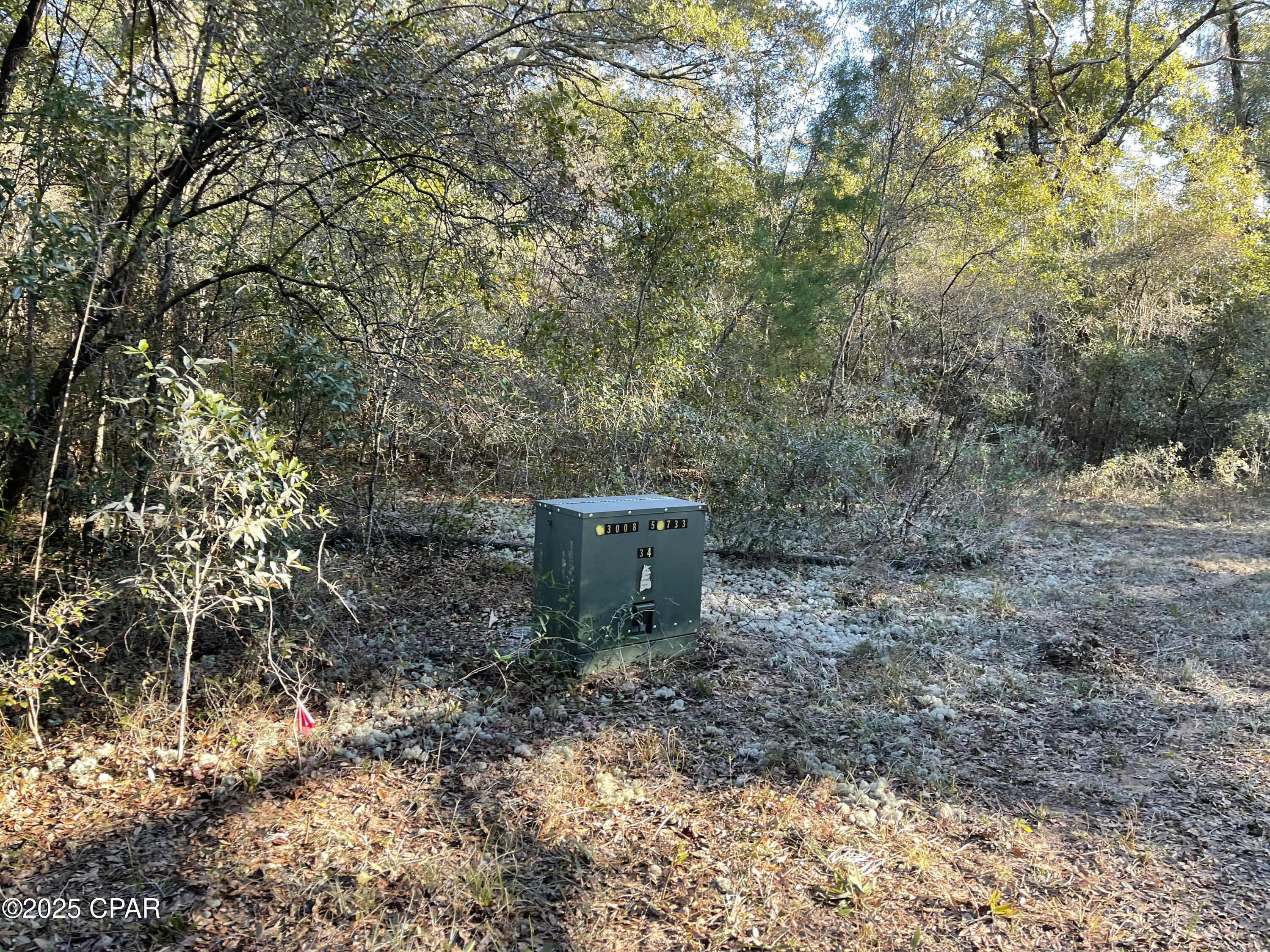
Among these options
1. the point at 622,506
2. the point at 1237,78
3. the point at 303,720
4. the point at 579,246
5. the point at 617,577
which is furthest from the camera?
the point at 1237,78

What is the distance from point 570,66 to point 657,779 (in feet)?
15.5

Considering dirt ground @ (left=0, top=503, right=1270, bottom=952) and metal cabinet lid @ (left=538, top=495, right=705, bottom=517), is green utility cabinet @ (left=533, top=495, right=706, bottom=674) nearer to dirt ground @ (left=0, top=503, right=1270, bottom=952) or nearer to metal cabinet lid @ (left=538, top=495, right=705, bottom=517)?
metal cabinet lid @ (left=538, top=495, right=705, bottom=517)

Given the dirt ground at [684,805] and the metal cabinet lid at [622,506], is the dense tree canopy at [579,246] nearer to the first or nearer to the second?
the metal cabinet lid at [622,506]

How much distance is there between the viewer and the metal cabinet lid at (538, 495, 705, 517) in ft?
14.7

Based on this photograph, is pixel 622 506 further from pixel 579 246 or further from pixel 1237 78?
pixel 1237 78

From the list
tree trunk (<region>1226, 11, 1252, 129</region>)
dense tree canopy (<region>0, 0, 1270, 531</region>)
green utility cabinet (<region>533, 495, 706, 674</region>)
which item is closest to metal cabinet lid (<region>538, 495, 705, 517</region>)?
green utility cabinet (<region>533, 495, 706, 674</region>)

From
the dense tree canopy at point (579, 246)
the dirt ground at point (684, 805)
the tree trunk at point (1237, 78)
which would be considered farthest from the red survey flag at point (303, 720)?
the tree trunk at point (1237, 78)

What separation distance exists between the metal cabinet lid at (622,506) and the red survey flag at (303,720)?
1.67 metres

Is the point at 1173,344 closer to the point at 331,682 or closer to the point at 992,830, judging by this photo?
the point at 992,830

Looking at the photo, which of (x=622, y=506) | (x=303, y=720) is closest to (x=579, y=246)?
(x=622, y=506)

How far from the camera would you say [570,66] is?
5.49 metres

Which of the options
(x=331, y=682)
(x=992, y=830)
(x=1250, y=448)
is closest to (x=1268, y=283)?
(x=1250, y=448)

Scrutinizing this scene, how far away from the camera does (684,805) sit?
331 cm

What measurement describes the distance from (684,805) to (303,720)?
1.71 meters
